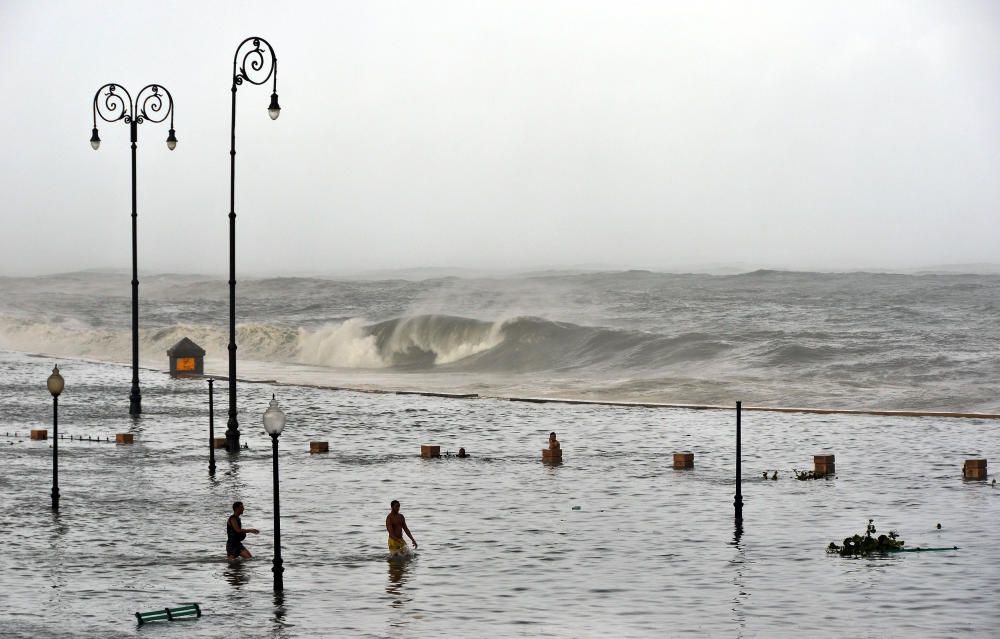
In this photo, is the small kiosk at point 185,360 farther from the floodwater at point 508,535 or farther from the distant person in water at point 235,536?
the distant person in water at point 235,536

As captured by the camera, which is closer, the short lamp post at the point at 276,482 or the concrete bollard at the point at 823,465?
the short lamp post at the point at 276,482

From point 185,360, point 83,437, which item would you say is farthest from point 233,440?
point 185,360

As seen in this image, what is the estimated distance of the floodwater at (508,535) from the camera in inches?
725

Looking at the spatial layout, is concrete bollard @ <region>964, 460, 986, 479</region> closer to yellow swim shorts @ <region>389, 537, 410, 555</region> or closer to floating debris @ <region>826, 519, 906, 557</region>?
floating debris @ <region>826, 519, 906, 557</region>

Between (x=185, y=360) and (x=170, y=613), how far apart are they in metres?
51.4

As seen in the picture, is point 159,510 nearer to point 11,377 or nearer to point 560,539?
point 560,539

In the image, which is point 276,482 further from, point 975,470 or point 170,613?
point 975,470

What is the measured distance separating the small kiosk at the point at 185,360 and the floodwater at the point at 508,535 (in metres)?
25.4

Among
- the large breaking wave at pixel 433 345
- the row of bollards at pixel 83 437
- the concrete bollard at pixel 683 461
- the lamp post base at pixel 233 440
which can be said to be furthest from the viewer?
the large breaking wave at pixel 433 345

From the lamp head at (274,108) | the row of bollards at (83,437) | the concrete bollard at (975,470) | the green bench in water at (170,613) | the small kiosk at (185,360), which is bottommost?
the green bench in water at (170,613)

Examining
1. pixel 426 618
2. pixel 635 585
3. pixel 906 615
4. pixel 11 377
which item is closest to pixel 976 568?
pixel 906 615

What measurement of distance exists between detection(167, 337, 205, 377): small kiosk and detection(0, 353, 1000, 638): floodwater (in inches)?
1002

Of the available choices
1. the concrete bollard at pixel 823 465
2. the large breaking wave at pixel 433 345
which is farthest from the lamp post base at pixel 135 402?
the large breaking wave at pixel 433 345

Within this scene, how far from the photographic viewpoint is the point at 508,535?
2439cm
